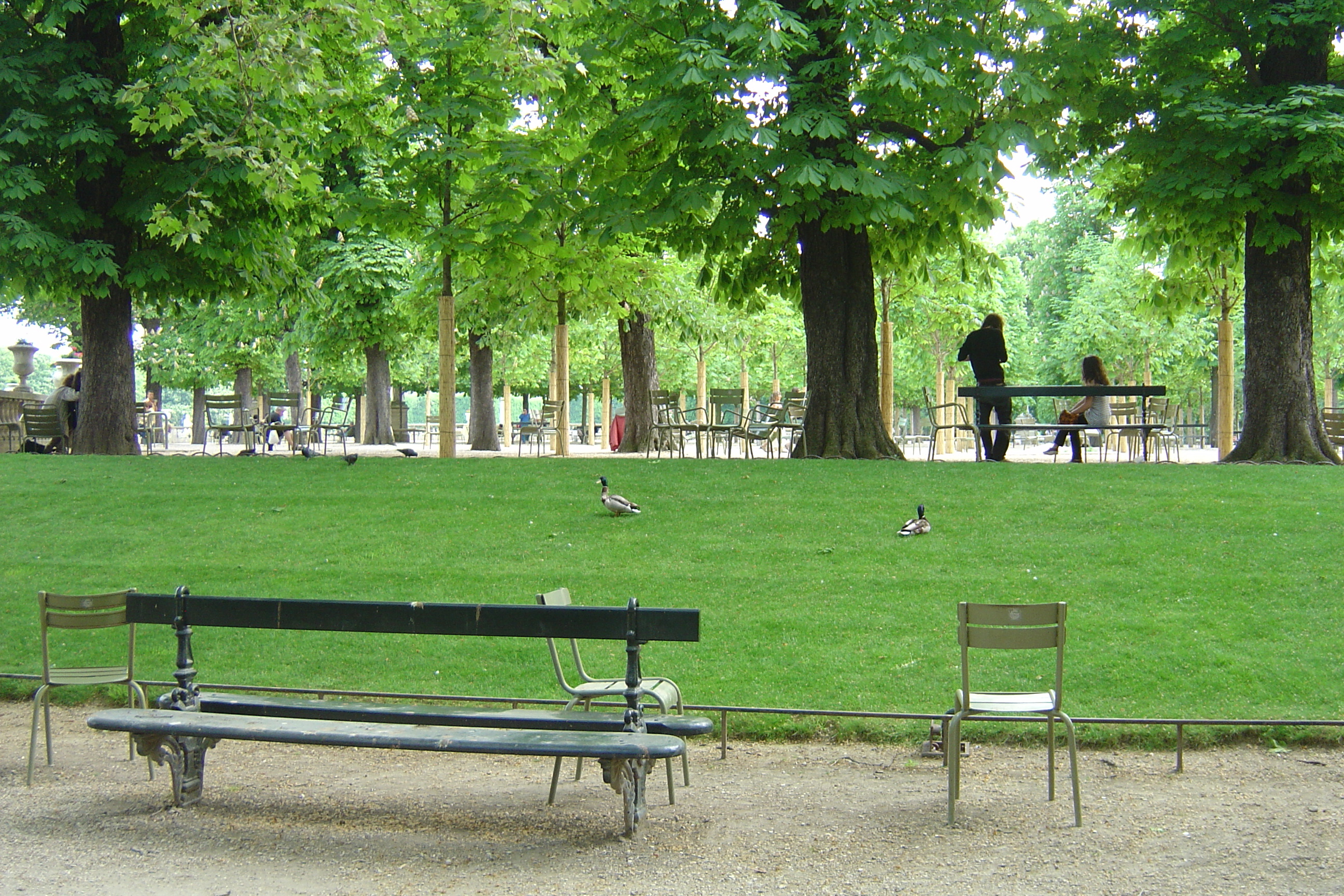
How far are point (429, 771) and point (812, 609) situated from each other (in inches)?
138

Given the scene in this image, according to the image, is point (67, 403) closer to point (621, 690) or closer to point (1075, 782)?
point (621, 690)

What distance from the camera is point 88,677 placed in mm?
6844

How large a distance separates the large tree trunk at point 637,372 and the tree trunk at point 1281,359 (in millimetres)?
11207

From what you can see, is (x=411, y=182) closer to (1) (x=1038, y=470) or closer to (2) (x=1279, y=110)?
(1) (x=1038, y=470)

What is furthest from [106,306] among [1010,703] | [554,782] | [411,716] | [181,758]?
[1010,703]

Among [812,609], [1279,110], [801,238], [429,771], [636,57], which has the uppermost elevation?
[636,57]

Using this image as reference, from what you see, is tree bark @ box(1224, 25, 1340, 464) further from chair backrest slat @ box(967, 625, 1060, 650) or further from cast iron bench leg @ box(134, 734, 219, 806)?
cast iron bench leg @ box(134, 734, 219, 806)

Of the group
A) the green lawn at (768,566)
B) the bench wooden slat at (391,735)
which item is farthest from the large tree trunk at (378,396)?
the bench wooden slat at (391,735)

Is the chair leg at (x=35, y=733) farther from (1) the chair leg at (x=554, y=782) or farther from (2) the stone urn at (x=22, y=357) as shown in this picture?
(2) the stone urn at (x=22, y=357)

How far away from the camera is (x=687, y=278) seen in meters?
29.5

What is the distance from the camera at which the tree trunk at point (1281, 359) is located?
15508 millimetres

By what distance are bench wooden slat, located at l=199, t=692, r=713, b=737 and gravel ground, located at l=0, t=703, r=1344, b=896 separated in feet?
1.45

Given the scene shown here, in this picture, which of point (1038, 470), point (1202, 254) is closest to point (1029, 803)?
point (1038, 470)

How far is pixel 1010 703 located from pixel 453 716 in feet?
9.20
